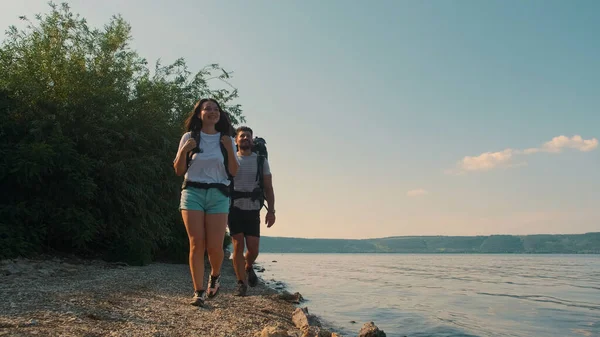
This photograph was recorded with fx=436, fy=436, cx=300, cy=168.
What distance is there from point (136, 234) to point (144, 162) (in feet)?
7.03

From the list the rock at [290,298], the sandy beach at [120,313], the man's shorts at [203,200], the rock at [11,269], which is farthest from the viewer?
the rock at [290,298]

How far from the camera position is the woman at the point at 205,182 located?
472 centimetres

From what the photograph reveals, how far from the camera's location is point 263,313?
5.87 meters

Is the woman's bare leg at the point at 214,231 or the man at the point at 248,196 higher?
the man at the point at 248,196

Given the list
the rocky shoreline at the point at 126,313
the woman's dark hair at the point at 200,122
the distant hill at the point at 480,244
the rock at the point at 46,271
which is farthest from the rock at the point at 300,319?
the distant hill at the point at 480,244

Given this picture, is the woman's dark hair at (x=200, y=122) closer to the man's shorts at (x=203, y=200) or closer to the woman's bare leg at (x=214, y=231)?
the man's shorts at (x=203, y=200)

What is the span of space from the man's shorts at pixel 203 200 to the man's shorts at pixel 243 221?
190cm

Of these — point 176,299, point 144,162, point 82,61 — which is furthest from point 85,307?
point 82,61

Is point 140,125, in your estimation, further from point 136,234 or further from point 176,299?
point 176,299

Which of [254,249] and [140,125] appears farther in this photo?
[140,125]

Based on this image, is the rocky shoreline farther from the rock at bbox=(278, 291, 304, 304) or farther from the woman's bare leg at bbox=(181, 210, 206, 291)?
the rock at bbox=(278, 291, 304, 304)

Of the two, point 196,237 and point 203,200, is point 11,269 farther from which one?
point 203,200

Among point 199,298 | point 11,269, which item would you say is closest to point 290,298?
point 199,298

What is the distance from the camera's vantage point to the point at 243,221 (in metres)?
6.67
